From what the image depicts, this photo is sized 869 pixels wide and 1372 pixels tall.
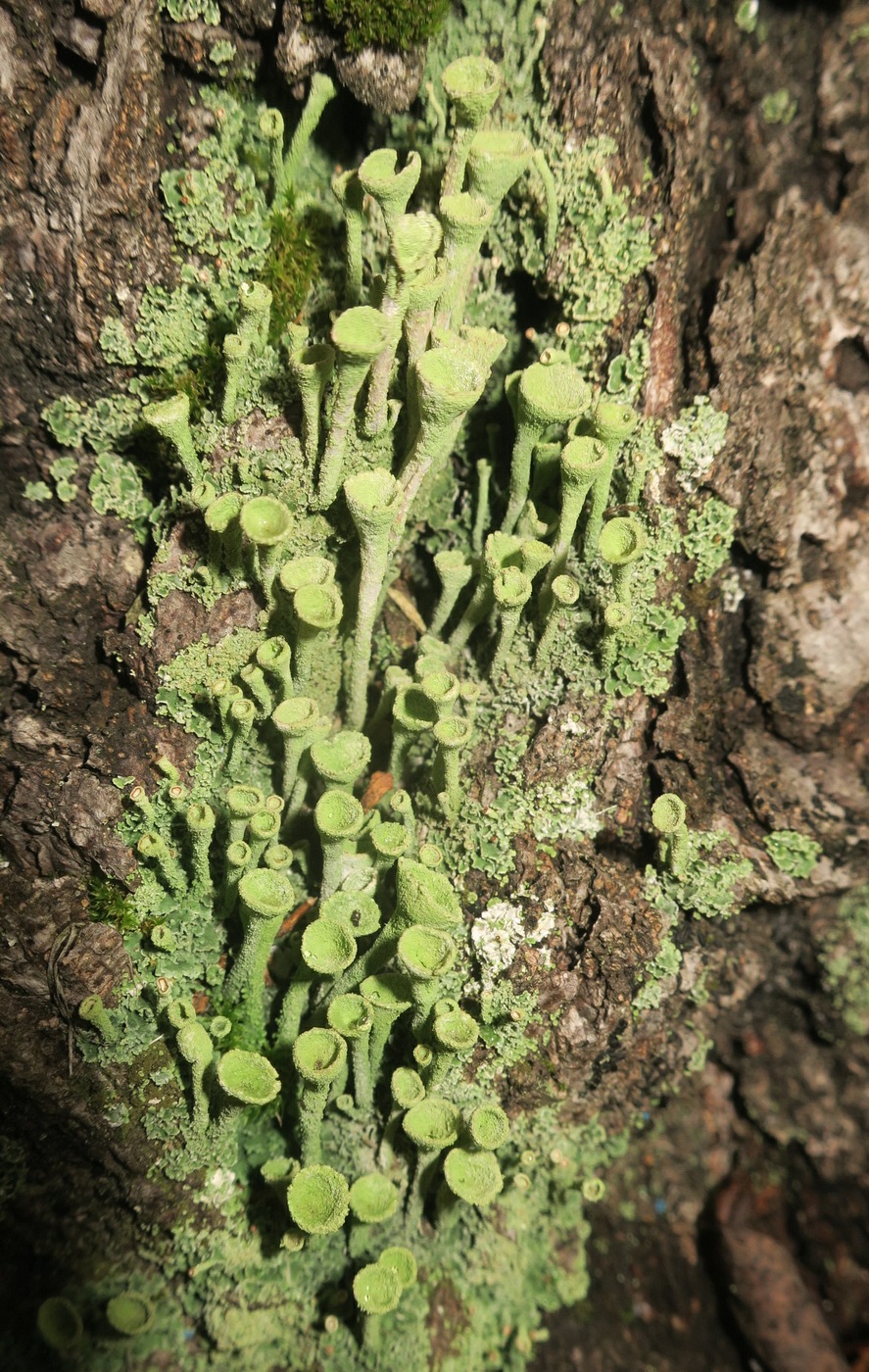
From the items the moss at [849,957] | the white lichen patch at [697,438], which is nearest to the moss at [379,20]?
the white lichen patch at [697,438]

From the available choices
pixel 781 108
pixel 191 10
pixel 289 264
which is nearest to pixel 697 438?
pixel 781 108

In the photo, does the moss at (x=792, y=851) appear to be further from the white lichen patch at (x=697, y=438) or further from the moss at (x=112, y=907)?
the moss at (x=112, y=907)

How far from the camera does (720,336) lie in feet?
8.04

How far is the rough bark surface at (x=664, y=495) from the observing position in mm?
2256

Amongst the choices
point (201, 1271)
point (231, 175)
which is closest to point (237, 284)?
point (231, 175)

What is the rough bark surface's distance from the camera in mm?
2256

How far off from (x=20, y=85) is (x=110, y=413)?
33.9 inches

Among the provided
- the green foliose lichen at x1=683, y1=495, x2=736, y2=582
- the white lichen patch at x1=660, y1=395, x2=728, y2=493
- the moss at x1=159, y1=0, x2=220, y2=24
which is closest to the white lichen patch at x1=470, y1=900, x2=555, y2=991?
the green foliose lichen at x1=683, y1=495, x2=736, y2=582

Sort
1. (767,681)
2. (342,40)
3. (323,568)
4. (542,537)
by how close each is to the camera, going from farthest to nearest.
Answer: (767,681)
(542,537)
(342,40)
(323,568)

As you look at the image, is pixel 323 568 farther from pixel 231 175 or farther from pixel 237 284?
pixel 231 175

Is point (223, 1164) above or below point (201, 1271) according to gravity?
above

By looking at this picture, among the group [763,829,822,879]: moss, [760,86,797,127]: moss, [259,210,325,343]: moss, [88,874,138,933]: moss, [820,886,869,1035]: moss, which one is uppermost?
[760,86,797,127]: moss

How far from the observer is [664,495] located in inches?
97.7

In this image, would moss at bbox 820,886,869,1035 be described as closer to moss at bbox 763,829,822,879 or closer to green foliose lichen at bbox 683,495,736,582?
moss at bbox 763,829,822,879
